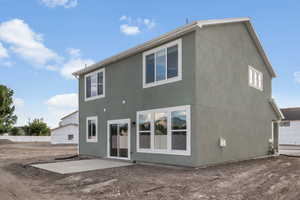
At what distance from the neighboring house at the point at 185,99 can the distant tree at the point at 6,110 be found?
2916cm

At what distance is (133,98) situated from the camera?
12562 millimetres

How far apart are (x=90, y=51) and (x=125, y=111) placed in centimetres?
911

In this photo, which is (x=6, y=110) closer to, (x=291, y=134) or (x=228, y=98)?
(x=228, y=98)

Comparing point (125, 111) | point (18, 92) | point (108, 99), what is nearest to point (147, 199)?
point (125, 111)

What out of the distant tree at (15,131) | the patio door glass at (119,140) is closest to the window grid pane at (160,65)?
the patio door glass at (119,140)

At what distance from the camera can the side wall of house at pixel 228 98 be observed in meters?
10.1

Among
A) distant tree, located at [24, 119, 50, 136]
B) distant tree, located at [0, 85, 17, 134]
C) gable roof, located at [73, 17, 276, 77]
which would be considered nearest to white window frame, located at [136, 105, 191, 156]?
gable roof, located at [73, 17, 276, 77]

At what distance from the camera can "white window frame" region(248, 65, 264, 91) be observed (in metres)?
14.0

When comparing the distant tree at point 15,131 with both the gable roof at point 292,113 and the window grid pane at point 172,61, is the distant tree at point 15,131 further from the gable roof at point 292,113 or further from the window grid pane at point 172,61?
the gable roof at point 292,113

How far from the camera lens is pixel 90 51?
20.0m

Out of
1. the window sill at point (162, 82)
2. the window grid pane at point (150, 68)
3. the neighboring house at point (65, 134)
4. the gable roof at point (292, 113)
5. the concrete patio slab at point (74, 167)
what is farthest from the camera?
the neighboring house at point (65, 134)

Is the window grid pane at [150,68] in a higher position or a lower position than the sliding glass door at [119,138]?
higher

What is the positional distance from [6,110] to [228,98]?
3852 centimetres

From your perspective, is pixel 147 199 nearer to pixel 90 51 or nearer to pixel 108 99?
pixel 108 99
